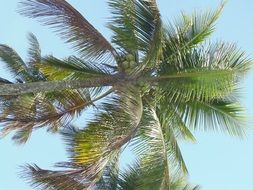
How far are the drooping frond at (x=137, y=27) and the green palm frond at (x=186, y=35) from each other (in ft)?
1.96

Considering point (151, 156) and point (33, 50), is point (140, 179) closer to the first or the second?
point (151, 156)

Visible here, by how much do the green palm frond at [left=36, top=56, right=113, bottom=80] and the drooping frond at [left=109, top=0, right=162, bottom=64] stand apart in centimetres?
83

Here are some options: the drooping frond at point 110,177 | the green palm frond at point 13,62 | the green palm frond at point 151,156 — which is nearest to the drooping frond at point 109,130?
the green palm frond at point 151,156

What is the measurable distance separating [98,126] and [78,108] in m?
1.51

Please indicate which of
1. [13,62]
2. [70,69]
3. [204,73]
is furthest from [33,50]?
[204,73]

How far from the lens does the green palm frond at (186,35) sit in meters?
14.1

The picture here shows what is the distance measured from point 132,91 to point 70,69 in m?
1.98

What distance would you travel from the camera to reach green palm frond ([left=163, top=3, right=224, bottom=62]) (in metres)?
14.1

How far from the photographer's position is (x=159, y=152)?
524 inches

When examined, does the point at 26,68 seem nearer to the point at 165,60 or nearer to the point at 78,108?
the point at 78,108

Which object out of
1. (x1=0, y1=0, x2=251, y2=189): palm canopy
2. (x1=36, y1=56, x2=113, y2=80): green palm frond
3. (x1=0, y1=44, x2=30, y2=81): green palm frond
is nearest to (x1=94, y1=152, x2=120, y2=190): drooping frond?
(x1=0, y1=0, x2=251, y2=189): palm canopy

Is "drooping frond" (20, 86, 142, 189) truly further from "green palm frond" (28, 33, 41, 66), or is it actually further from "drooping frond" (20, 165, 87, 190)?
"green palm frond" (28, 33, 41, 66)

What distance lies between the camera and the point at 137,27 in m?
13.8

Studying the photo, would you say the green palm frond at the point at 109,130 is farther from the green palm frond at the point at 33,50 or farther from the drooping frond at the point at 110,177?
the green palm frond at the point at 33,50
